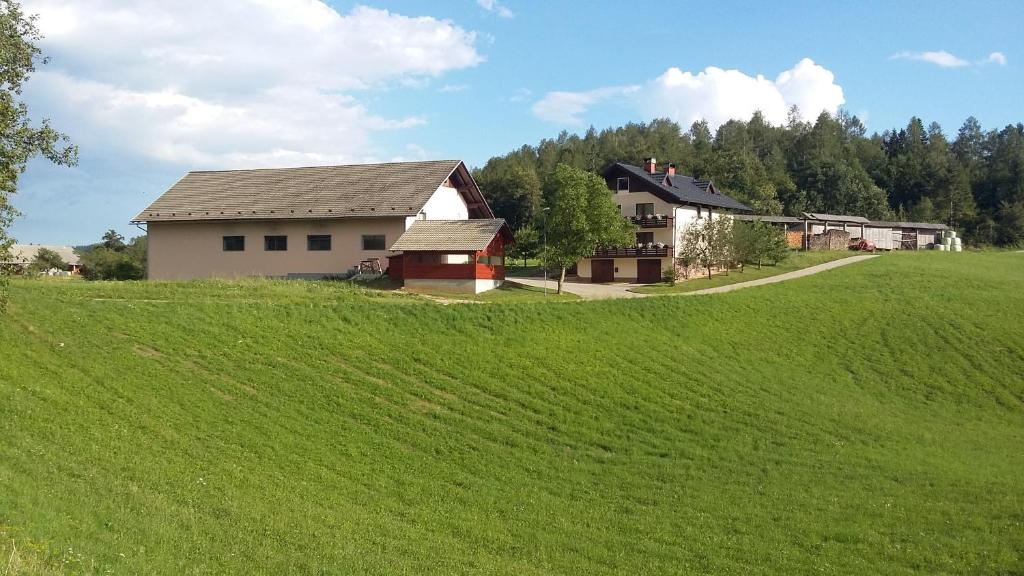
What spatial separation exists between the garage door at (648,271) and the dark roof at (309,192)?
12.6 meters

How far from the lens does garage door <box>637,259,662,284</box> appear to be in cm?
5188

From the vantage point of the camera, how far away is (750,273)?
5319cm

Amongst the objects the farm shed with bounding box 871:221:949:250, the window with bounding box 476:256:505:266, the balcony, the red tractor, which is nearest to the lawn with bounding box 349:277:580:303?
the window with bounding box 476:256:505:266

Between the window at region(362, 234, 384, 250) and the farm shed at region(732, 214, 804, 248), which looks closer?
the window at region(362, 234, 384, 250)

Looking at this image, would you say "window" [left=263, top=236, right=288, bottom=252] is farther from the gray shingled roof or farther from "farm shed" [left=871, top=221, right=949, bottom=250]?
"farm shed" [left=871, top=221, right=949, bottom=250]

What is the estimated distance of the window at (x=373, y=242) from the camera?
4291 centimetres

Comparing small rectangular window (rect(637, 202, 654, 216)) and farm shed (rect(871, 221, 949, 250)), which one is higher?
small rectangular window (rect(637, 202, 654, 216))

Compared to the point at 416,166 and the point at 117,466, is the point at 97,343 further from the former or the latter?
the point at 416,166

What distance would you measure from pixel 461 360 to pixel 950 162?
356ft

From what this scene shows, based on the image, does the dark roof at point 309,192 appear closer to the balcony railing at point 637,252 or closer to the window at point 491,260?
the window at point 491,260

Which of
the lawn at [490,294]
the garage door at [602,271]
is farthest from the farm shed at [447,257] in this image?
the garage door at [602,271]

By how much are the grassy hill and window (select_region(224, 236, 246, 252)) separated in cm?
1365

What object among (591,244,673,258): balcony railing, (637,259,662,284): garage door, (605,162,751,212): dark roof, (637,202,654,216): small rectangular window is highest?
(605,162,751,212): dark roof

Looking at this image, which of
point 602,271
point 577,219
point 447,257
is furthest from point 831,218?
point 447,257
